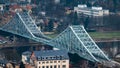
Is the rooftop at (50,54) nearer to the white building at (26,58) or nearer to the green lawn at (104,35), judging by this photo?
the white building at (26,58)

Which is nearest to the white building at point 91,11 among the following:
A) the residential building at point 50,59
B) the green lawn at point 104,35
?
the green lawn at point 104,35

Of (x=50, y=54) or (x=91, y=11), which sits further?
(x=91, y=11)

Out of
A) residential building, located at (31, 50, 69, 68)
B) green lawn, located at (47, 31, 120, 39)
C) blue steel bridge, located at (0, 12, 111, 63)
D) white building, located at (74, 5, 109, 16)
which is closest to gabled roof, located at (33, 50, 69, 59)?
residential building, located at (31, 50, 69, 68)

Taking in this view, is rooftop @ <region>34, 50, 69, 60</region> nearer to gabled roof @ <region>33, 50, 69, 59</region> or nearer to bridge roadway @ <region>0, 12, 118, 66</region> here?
gabled roof @ <region>33, 50, 69, 59</region>

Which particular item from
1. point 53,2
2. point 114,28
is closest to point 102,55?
point 114,28

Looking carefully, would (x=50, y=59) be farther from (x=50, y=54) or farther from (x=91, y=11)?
(x=91, y=11)

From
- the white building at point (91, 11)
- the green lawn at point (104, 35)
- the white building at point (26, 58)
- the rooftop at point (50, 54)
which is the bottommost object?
the green lawn at point (104, 35)

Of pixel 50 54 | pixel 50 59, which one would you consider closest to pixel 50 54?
pixel 50 54

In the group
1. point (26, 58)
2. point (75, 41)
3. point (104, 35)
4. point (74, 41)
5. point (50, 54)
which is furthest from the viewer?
point (104, 35)
